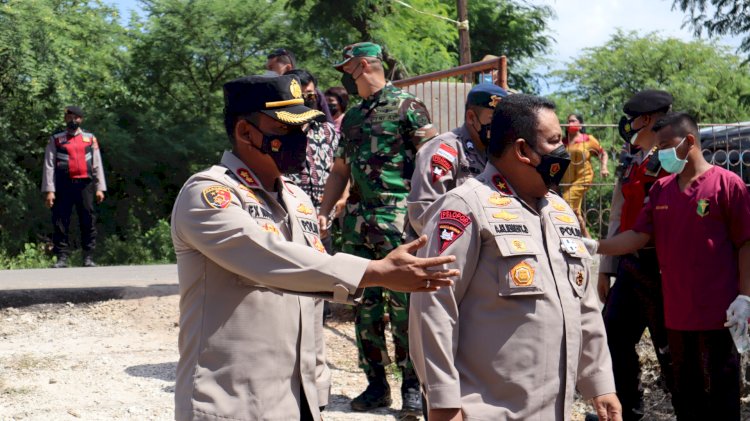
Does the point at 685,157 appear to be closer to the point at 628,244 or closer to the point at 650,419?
the point at 628,244

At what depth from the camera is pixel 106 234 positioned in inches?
713

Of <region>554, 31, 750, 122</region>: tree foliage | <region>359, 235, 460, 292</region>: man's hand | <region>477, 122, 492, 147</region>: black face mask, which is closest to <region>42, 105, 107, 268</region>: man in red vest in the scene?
<region>477, 122, 492, 147</region>: black face mask

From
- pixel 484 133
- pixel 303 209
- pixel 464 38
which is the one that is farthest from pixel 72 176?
pixel 303 209

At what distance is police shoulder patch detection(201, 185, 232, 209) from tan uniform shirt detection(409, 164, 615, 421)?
0.70 m

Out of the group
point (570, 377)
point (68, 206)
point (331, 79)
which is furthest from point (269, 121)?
point (331, 79)

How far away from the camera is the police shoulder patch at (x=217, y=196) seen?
3025 millimetres

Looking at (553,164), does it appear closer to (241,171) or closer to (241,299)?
(241,171)

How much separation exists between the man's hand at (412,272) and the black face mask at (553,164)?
2.64ft

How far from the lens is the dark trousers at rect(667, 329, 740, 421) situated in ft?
17.2

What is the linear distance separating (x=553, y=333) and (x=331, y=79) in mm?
15397

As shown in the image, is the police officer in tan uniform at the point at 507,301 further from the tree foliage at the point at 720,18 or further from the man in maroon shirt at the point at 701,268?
the tree foliage at the point at 720,18

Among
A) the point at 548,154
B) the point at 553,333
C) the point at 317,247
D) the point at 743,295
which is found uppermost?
the point at 548,154

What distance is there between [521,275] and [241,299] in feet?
→ 2.92

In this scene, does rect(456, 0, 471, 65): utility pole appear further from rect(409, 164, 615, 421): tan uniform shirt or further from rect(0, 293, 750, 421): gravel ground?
rect(409, 164, 615, 421): tan uniform shirt
